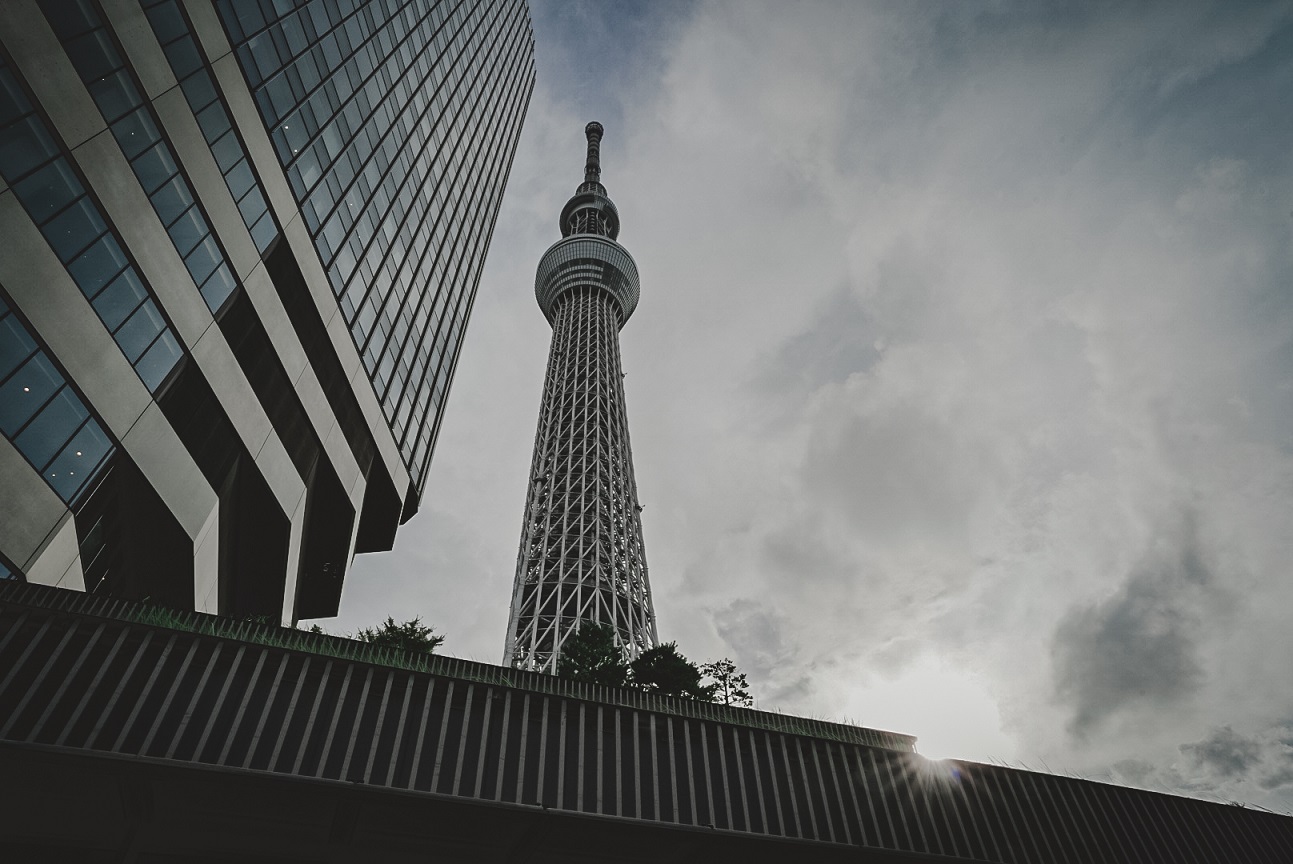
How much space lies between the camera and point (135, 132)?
1725cm

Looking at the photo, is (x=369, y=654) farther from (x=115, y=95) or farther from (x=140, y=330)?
(x=115, y=95)

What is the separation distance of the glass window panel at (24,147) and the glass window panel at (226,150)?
212 inches

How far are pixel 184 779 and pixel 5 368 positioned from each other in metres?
11.5

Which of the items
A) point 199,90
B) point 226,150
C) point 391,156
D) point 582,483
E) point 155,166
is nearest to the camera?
point 155,166

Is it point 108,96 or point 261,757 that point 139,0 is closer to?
point 108,96

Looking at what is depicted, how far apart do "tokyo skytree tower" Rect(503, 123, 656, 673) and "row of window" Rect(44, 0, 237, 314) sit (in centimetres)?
2750

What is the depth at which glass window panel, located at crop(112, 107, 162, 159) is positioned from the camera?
55.3 ft

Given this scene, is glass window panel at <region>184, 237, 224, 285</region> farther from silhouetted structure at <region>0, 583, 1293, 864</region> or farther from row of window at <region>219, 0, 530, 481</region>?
silhouetted structure at <region>0, 583, 1293, 864</region>

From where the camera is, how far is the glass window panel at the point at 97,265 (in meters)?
15.9

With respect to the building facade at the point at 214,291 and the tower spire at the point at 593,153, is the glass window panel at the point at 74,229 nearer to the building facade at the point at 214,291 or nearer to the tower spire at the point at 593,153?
the building facade at the point at 214,291

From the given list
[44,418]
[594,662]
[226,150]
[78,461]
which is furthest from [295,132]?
[594,662]

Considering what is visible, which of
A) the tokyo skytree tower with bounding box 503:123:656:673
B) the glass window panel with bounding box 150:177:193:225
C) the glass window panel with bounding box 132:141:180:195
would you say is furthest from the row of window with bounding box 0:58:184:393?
the tokyo skytree tower with bounding box 503:123:656:673

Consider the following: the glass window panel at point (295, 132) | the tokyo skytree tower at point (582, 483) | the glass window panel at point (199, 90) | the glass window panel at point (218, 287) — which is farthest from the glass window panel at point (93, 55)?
the tokyo skytree tower at point (582, 483)

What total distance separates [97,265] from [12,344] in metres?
3.05
